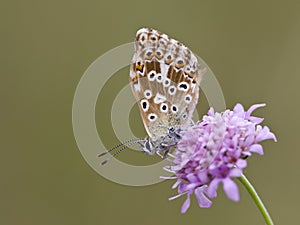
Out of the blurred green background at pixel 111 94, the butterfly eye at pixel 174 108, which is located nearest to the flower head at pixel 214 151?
the butterfly eye at pixel 174 108

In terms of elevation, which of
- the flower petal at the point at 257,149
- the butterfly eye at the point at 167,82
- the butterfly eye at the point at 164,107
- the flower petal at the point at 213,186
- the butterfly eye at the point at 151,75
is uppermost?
the butterfly eye at the point at 151,75

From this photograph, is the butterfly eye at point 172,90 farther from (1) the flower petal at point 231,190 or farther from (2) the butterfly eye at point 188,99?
(1) the flower petal at point 231,190

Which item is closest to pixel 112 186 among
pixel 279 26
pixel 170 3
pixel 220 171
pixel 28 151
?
pixel 28 151

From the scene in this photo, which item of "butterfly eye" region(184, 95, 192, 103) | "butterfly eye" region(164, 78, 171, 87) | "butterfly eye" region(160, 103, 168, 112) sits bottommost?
"butterfly eye" region(160, 103, 168, 112)

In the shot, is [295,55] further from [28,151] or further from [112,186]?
[28,151]

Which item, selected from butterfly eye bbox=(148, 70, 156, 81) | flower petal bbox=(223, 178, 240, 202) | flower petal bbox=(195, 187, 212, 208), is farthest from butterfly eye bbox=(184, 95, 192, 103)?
flower petal bbox=(223, 178, 240, 202)

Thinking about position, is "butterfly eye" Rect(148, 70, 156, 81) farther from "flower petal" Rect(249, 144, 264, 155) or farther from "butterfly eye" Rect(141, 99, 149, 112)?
"flower petal" Rect(249, 144, 264, 155)

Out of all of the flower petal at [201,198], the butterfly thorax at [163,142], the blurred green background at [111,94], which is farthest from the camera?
the blurred green background at [111,94]
